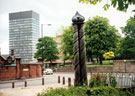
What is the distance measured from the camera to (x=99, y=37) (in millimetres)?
39562

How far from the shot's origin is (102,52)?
124 feet

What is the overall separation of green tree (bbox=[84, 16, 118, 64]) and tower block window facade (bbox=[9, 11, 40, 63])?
368 ft

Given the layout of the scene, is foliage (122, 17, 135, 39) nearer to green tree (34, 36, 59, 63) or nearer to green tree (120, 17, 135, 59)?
green tree (120, 17, 135, 59)

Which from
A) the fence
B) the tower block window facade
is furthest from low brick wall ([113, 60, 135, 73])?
the tower block window facade

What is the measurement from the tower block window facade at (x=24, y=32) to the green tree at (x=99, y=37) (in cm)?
11212

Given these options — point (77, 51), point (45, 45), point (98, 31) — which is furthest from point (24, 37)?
point (77, 51)

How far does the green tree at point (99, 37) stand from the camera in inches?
1531

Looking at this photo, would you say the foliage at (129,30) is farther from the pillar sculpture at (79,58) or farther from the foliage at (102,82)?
the pillar sculpture at (79,58)

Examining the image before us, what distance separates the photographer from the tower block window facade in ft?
485

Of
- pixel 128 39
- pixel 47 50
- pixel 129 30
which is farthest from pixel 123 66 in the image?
pixel 47 50

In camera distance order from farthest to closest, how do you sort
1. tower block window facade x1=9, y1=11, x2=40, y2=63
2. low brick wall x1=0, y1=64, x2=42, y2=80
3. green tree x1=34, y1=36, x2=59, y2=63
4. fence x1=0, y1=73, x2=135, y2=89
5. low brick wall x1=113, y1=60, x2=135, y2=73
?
tower block window facade x1=9, y1=11, x2=40, y2=63 → green tree x1=34, y1=36, x2=59, y2=63 → low brick wall x1=0, y1=64, x2=42, y2=80 → low brick wall x1=113, y1=60, x2=135, y2=73 → fence x1=0, y1=73, x2=135, y2=89

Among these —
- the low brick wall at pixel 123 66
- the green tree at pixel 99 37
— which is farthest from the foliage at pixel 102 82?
the green tree at pixel 99 37

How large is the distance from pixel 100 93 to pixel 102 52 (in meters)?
32.1

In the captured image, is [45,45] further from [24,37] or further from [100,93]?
[24,37]
